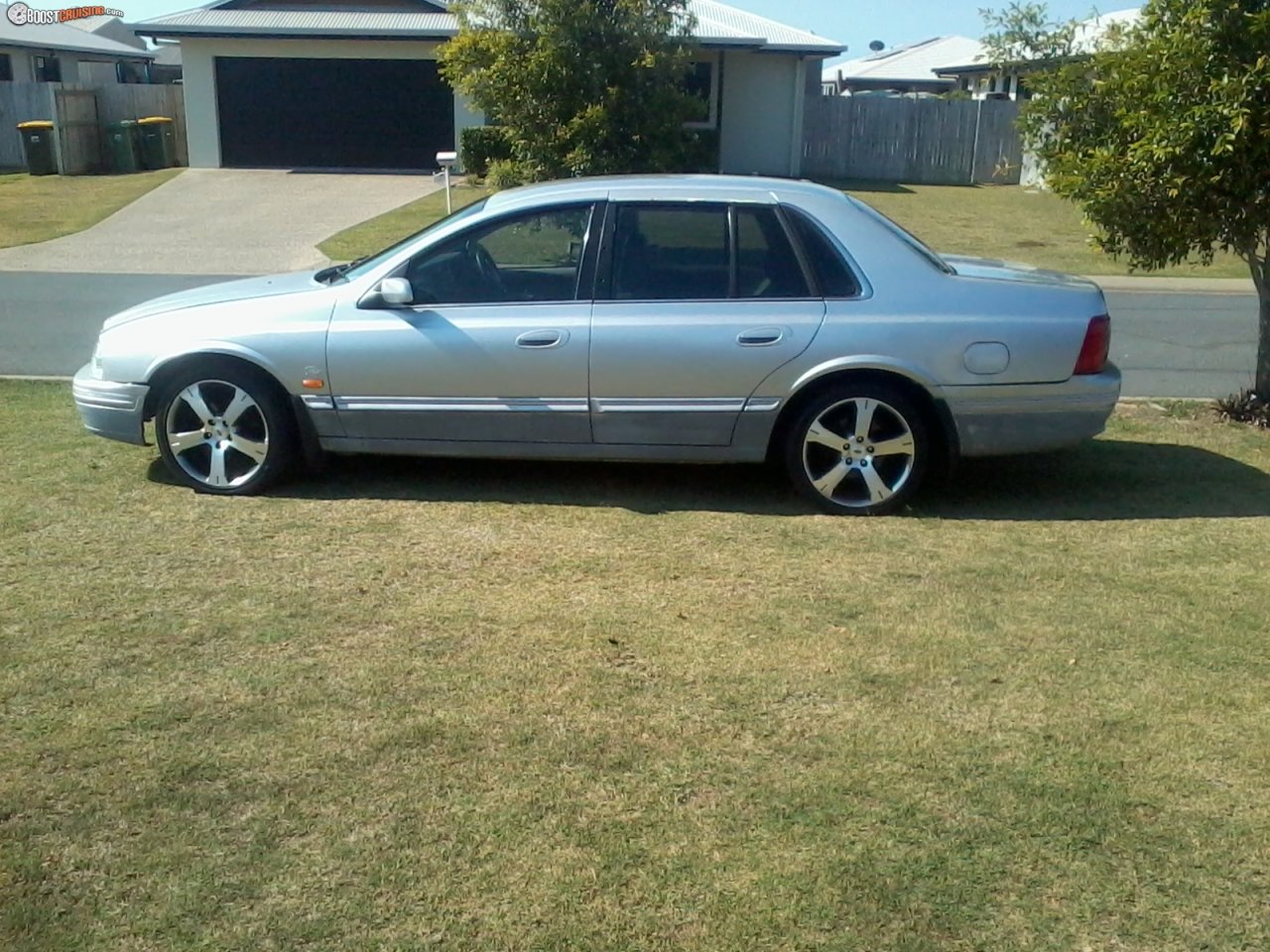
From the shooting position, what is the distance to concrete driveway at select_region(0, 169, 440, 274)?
60.3ft

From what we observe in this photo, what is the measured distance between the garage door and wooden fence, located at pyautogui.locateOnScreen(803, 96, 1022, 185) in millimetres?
8757

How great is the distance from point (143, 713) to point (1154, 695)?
3.29m

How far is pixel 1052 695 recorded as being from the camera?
4535mm

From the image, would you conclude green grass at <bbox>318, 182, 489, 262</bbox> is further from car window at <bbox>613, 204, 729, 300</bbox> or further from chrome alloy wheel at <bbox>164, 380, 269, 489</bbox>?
car window at <bbox>613, 204, 729, 300</bbox>

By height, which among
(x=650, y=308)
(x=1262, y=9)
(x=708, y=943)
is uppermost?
(x=1262, y=9)

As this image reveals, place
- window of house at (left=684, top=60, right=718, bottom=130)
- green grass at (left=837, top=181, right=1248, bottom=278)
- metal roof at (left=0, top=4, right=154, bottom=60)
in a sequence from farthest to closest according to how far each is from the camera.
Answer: metal roof at (left=0, top=4, right=154, bottom=60) → window of house at (left=684, top=60, right=718, bottom=130) → green grass at (left=837, top=181, right=1248, bottom=278)

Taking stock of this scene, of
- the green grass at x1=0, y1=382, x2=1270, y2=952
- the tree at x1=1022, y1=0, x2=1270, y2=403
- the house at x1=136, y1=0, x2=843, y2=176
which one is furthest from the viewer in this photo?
the house at x1=136, y1=0, x2=843, y2=176

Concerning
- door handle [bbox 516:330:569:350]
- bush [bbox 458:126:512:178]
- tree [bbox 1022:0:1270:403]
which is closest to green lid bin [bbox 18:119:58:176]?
bush [bbox 458:126:512:178]

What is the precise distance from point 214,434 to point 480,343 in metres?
1.43

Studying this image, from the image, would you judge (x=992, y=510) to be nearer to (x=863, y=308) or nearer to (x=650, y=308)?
(x=863, y=308)

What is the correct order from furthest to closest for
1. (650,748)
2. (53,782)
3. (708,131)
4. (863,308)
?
(708,131), (863,308), (650,748), (53,782)

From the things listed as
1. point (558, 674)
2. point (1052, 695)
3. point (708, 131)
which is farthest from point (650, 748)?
point (708, 131)

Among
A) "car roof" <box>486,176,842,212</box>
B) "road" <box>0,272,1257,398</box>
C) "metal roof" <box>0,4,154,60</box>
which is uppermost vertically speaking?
"metal roof" <box>0,4,154,60</box>

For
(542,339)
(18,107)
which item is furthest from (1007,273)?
(18,107)
